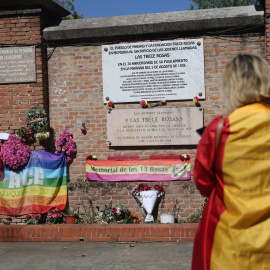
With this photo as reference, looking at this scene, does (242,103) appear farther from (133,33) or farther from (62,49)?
(62,49)

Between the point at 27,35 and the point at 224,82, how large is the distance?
6344 millimetres

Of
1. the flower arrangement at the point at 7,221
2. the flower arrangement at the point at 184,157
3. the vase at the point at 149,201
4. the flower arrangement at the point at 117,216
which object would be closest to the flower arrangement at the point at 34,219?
the flower arrangement at the point at 7,221

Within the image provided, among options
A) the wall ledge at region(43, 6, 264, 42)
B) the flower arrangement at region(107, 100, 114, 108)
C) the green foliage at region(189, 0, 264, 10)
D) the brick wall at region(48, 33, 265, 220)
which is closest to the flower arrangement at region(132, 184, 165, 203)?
the brick wall at region(48, 33, 265, 220)

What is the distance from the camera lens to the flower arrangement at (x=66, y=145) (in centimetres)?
838

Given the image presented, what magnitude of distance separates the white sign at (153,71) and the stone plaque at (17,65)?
1.24 m

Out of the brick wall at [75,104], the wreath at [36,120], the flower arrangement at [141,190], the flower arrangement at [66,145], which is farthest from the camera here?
the flower arrangement at [66,145]

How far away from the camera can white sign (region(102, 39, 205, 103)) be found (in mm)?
8047

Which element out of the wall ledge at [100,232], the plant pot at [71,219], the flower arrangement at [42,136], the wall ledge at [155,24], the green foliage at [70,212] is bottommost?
the wall ledge at [100,232]

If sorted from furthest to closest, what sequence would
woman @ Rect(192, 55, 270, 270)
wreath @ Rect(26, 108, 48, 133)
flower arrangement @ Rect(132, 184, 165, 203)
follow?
wreath @ Rect(26, 108, 48, 133) < flower arrangement @ Rect(132, 184, 165, 203) < woman @ Rect(192, 55, 270, 270)

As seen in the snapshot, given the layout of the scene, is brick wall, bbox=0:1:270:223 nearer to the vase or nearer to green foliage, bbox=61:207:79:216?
green foliage, bbox=61:207:79:216

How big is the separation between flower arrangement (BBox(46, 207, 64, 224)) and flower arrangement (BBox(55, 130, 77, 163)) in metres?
0.87

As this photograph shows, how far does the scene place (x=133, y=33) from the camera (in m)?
8.20

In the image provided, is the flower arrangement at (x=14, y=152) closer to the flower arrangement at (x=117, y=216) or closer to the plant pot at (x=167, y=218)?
the flower arrangement at (x=117, y=216)

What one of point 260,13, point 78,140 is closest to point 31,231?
point 78,140
